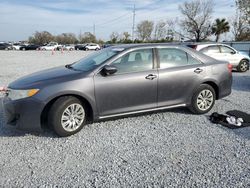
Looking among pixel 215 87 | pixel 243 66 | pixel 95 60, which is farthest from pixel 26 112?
pixel 243 66

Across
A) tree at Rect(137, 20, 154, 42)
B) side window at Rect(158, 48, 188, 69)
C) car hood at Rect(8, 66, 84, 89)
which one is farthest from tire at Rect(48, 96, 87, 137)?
tree at Rect(137, 20, 154, 42)

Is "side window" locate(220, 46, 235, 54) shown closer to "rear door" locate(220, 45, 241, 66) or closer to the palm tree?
"rear door" locate(220, 45, 241, 66)

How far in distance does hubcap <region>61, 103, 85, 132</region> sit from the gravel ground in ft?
0.59

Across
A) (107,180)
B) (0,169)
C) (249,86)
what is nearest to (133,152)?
(107,180)

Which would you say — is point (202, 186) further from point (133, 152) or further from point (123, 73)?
point (123, 73)

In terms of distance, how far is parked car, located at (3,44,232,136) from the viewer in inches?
160

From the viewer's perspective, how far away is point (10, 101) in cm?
410

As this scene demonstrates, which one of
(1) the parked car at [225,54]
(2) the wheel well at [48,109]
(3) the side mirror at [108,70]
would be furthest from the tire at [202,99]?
(1) the parked car at [225,54]

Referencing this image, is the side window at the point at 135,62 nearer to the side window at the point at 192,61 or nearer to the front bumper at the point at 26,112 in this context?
the side window at the point at 192,61

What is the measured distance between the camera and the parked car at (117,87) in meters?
4.07

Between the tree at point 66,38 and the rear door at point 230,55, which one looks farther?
the tree at point 66,38

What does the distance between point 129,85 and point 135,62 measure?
19.2 inches

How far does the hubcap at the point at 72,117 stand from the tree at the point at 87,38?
282ft

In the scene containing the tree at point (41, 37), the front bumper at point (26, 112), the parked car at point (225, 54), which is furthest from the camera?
the tree at point (41, 37)
